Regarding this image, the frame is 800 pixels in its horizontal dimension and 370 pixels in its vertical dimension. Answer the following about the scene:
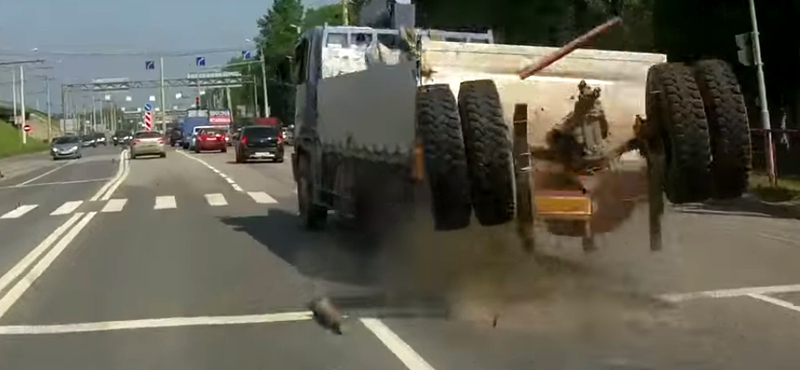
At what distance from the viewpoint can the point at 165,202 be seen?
27.0 m

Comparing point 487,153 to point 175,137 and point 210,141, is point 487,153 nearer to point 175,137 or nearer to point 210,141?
point 210,141

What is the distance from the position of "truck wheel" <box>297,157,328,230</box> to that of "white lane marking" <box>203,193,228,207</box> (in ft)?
22.3

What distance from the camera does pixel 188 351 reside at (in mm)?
9156

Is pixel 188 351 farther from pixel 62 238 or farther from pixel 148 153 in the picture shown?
pixel 148 153

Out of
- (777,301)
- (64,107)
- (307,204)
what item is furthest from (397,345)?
(64,107)

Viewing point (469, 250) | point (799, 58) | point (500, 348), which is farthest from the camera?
point (799, 58)

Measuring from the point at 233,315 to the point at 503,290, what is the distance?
2278 mm

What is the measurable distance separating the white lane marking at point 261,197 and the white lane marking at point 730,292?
15156 mm

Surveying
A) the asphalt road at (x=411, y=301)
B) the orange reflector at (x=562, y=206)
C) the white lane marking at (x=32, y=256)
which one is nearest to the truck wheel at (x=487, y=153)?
the orange reflector at (x=562, y=206)

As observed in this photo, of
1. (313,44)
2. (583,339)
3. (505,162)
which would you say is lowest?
(583,339)

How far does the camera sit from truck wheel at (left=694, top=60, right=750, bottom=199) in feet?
32.9

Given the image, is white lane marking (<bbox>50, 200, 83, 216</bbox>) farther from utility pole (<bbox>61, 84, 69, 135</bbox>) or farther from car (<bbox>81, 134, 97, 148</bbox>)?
utility pole (<bbox>61, 84, 69, 135</bbox>)

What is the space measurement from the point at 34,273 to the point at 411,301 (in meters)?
5.12

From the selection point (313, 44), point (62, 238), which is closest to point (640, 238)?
point (313, 44)
